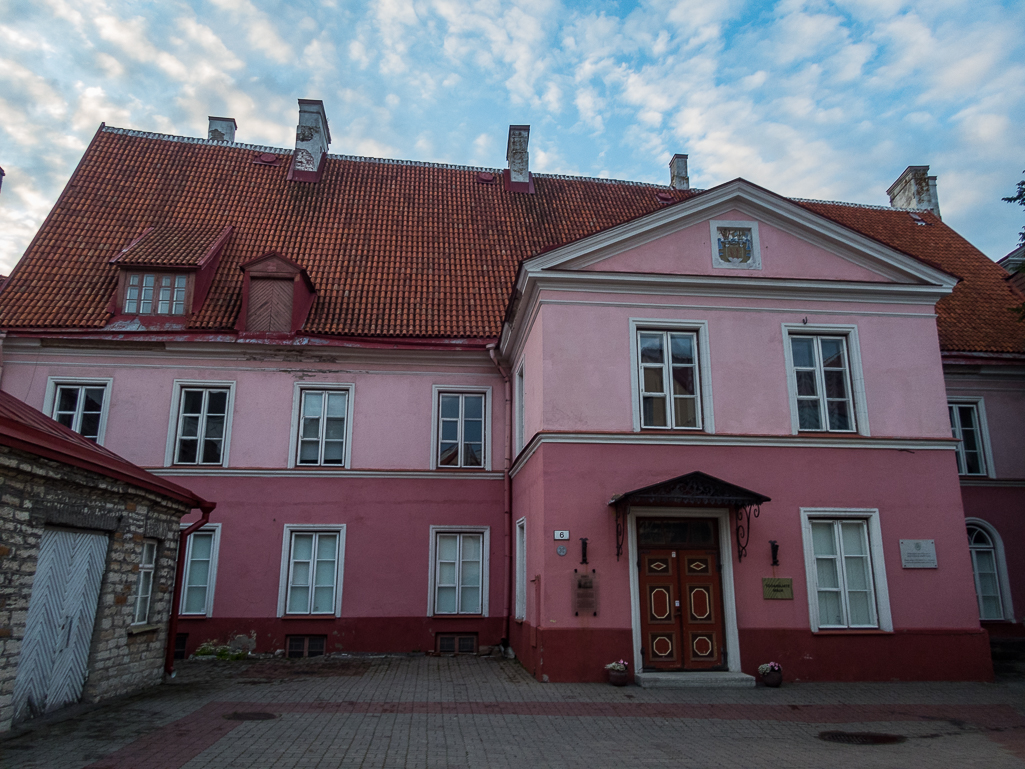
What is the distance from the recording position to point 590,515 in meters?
12.0

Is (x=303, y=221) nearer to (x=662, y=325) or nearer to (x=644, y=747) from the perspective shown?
(x=662, y=325)

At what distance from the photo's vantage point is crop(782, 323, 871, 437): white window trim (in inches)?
508

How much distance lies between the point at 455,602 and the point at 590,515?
484 cm

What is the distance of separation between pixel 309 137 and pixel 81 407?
10.5 m

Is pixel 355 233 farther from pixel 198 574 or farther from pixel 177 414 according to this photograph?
pixel 198 574

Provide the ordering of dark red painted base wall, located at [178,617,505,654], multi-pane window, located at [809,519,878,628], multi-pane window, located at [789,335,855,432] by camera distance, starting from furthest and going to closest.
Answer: dark red painted base wall, located at [178,617,505,654]
multi-pane window, located at [789,335,855,432]
multi-pane window, located at [809,519,878,628]

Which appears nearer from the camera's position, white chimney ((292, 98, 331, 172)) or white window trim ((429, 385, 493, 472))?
white window trim ((429, 385, 493, 472))

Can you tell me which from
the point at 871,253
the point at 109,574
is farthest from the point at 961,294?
the point at 109,574

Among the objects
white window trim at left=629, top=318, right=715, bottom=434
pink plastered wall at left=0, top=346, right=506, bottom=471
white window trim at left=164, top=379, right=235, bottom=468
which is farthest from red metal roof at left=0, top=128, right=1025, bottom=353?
white window trim at left=629, top=318, right=715, bottom=434

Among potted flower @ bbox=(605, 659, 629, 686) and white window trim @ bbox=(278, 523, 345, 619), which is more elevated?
white window trim @ bbox=(278, 523, 345, 619)

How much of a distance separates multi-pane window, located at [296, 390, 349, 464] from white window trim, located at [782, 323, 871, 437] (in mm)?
9234

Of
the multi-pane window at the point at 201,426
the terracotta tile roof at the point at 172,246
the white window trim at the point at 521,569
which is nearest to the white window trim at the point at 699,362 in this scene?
the white window trim at the point at 521,569

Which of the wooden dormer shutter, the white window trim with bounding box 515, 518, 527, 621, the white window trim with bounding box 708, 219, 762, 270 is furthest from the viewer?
the wooden dormer shutter

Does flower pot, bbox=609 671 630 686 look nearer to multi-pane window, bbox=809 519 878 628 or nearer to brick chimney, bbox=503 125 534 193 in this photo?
multi-pane window, bbox=809 519 878 628
